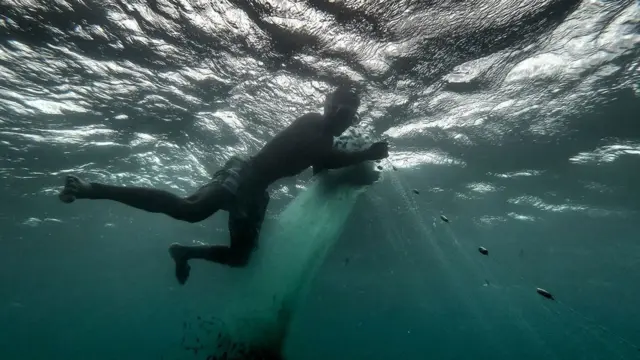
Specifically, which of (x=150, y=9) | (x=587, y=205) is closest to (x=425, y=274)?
(x=587, y=205)

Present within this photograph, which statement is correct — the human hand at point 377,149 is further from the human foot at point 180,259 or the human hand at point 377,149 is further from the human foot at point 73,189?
the human foot at point 73,189

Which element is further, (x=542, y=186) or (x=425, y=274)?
(x=425, y=274)

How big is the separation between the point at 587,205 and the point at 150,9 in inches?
914

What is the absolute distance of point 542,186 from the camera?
17.6 meters

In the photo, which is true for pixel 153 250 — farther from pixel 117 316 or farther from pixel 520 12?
pixel 117 316

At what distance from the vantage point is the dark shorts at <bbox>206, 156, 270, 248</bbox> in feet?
20.4

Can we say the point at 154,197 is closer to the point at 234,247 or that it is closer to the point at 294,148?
the point at 234,247

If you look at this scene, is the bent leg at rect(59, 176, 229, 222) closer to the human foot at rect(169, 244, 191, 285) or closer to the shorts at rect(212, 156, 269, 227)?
the shorts at rect(212, 156, 269, 227)

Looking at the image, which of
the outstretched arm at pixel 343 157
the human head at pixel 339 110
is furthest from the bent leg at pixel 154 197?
the human head at pixel 339 110

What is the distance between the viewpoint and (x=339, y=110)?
6.54m

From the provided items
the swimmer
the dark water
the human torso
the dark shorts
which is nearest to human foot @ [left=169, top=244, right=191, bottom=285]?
the swimmer

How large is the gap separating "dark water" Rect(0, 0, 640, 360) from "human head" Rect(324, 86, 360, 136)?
7.37 feet

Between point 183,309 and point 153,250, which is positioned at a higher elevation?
point 153,250

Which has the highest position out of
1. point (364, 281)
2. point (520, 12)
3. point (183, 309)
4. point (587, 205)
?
point (520, 12)
